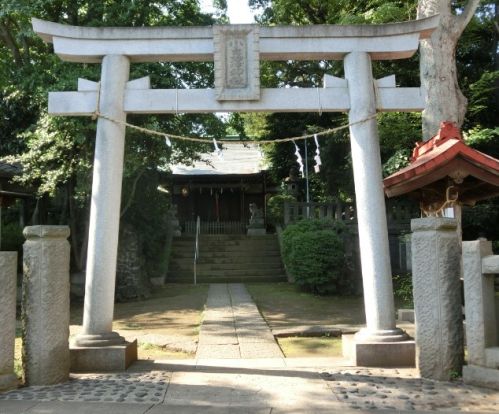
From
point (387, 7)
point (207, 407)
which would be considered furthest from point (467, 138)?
point (207, 407)

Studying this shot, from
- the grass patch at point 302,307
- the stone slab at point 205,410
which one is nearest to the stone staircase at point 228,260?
the grass patch at point 302,307

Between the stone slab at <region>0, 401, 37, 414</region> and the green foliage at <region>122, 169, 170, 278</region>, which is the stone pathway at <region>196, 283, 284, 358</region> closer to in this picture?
the stone slab at <region>0, 401, 37, 414</region>

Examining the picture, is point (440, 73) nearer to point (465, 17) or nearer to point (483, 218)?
point (465, 17)

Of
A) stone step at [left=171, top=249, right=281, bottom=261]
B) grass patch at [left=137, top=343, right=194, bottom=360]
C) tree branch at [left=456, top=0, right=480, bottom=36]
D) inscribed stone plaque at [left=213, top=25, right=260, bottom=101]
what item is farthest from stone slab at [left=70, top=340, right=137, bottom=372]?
stone step at [left=171, top=249, right=281, bottom=261]

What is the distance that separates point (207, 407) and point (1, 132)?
610 inches

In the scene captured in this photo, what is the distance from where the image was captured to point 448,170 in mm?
6297

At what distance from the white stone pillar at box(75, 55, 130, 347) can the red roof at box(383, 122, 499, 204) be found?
363 centimetres

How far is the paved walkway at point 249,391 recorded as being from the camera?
455cm

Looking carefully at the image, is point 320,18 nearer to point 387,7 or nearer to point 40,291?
point 387,7

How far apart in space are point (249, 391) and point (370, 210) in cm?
270

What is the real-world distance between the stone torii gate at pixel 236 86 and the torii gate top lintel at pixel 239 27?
13mm

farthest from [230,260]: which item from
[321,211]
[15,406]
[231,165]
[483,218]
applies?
[15,406]

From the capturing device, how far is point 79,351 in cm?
598

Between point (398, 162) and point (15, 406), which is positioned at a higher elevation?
point (398, 162)
